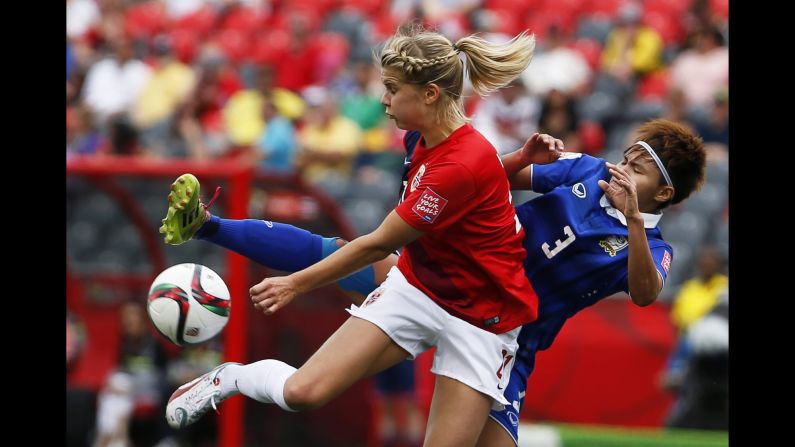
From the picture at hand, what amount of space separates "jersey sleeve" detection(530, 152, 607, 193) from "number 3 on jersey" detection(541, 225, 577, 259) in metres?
0.25

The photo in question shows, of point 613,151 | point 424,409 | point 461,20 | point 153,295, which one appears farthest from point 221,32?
point 153,295

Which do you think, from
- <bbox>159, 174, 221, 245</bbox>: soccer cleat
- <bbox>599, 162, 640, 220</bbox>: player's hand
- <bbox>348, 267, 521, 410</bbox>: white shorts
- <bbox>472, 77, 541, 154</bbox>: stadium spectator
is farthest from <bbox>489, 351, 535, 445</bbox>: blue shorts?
<bbox>472, 77, 541, 154</bbox>: stadium spectator

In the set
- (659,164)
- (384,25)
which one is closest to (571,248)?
(659,164)

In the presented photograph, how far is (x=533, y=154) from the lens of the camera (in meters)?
4.99

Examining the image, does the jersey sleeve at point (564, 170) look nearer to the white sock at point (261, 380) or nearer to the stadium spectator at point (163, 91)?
the white sock at point (261, 380)

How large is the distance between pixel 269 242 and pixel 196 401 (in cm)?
76

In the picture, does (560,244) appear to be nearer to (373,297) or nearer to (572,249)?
(572,249)

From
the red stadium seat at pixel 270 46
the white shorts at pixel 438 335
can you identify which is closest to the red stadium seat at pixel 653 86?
the red stadium seat at pixel 270 46

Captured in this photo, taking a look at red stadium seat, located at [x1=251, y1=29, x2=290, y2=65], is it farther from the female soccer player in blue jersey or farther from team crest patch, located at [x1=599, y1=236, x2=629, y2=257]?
team crest patch, located at [x1=599, y1=236, x2=629, y2=257]

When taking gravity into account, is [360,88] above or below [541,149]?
below

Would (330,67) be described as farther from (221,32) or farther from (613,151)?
(613,151)

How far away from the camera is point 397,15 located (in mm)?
13812

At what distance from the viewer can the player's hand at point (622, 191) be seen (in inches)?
182

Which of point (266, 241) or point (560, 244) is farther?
point (266, 241)
